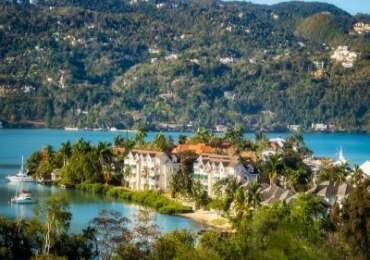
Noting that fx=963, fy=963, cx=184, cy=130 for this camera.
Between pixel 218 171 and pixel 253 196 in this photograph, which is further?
pixel 218 171

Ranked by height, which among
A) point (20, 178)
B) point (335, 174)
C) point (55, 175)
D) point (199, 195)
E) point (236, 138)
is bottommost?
point (20, 178)

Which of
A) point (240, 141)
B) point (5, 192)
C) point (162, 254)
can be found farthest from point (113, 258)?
point (240, 141)

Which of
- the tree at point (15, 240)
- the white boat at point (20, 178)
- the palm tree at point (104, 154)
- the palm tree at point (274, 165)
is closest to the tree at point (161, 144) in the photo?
the palm tree at point (104, 154)

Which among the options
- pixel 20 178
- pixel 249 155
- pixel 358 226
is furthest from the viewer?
pixel 20 178

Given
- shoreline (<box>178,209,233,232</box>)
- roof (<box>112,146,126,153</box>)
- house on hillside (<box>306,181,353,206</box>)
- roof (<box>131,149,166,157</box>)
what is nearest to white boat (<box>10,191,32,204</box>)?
roof (<box>131,149,166,157</box>)

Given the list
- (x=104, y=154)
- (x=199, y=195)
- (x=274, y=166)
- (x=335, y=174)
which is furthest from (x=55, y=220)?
(x=104, y=154)

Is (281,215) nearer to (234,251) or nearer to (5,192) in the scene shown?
(234,251)

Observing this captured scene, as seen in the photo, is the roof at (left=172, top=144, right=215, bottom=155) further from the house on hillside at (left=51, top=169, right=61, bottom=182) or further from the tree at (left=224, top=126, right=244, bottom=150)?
the house on hillside at (left=51, top=169, right=61, bottom=182)

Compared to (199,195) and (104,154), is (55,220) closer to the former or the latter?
(199,195)

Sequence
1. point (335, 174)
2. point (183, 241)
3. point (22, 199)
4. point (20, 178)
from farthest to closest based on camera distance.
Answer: point (20, 178)
point (22, 199)
point (335, 174)
point (183, 241)
